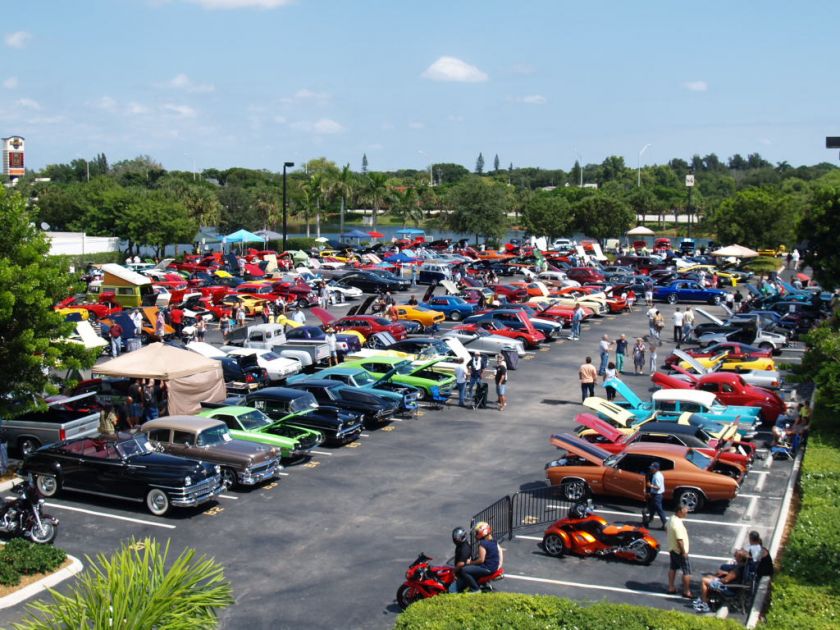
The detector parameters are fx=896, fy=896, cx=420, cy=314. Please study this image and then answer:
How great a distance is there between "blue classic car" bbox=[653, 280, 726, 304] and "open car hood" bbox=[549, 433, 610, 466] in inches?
1196

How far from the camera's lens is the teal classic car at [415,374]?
26.0m

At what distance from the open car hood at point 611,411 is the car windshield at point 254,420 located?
7.51 metres

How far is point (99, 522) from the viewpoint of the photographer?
16.6 meters

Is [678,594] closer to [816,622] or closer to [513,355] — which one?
[816,622]

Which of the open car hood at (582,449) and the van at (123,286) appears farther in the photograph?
the van at (123,286)

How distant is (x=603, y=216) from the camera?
84625mm

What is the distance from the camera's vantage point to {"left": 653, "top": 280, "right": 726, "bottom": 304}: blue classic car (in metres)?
46.9

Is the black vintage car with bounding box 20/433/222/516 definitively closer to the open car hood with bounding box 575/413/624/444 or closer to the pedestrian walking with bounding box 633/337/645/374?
the open car hood with bounding box 575/413/624/444

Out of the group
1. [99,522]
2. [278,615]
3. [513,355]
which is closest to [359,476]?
[99,522]

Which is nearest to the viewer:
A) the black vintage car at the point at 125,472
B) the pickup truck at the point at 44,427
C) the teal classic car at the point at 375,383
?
the black vintage car at the point at 125,472

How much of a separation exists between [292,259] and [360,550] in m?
47.5

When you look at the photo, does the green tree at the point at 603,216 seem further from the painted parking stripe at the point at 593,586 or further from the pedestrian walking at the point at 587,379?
the painted parking stripe at the point at 593,586

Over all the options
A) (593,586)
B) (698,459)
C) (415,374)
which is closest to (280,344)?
(415,374)

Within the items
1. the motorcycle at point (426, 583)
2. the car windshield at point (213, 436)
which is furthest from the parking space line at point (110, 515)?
the motorcycle at point (426, 583)
